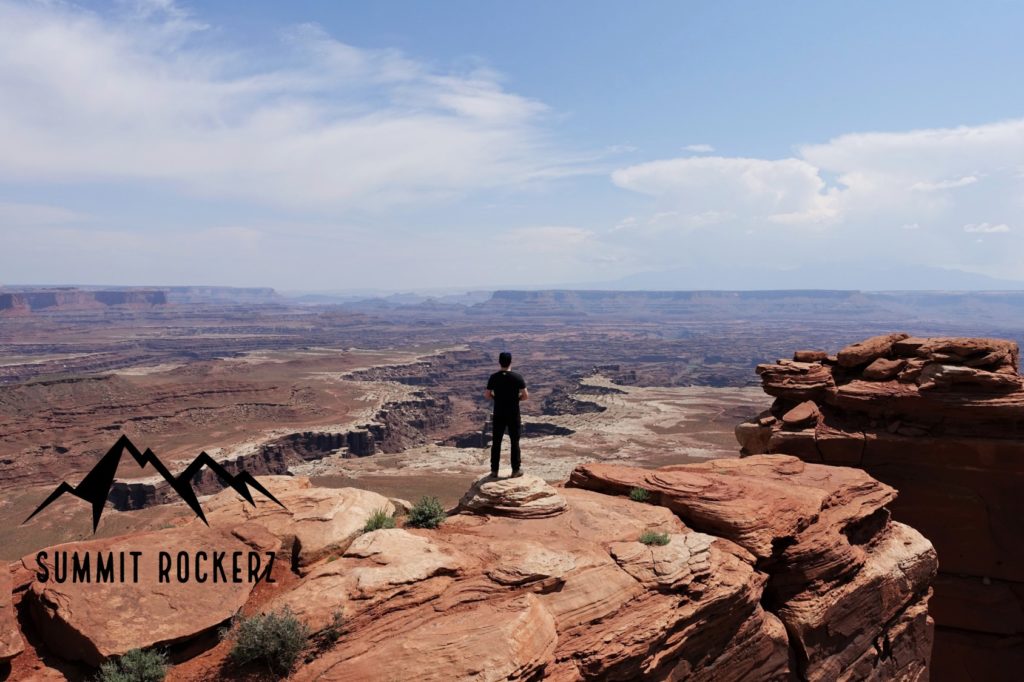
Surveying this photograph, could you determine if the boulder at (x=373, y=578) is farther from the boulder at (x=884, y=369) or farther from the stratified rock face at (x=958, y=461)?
the boulder at (x=884, y=369)

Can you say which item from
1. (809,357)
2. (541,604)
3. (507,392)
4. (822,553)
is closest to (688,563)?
(541,604)

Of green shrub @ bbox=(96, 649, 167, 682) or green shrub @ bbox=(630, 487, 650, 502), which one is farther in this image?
green shrub @ bbox=(630, 487, 650, 502)

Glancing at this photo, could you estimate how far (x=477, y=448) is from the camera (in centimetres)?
8338

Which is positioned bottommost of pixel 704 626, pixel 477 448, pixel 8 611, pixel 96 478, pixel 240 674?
pixel 477 448

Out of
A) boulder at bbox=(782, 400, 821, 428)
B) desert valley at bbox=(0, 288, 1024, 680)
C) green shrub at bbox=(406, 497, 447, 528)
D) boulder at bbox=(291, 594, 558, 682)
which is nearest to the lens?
boulder at bbox=(291, 594, 558, 682)

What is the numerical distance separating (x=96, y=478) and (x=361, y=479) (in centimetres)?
5536

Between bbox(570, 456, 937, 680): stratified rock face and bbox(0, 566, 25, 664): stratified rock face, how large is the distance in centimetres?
847

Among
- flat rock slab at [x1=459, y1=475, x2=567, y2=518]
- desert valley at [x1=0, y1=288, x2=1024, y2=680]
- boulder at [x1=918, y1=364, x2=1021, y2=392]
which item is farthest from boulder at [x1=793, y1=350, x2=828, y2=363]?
flat rock slab at [x1=459, y1=475, x2=567, y2=518]

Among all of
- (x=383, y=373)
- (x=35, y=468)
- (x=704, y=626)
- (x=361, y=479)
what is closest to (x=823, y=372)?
(x=704, y=626)

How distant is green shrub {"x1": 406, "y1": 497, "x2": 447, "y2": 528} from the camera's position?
35.9 ft

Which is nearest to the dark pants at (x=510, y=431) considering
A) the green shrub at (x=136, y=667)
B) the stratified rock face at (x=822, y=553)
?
the stratified rock face at (x=822, y=553)

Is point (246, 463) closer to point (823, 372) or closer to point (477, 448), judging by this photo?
point (477, 448)

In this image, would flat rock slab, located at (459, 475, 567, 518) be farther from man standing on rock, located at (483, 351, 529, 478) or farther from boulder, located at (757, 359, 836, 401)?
boulder, located at (757, 359, 836, 401)

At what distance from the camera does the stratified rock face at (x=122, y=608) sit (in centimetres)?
719
